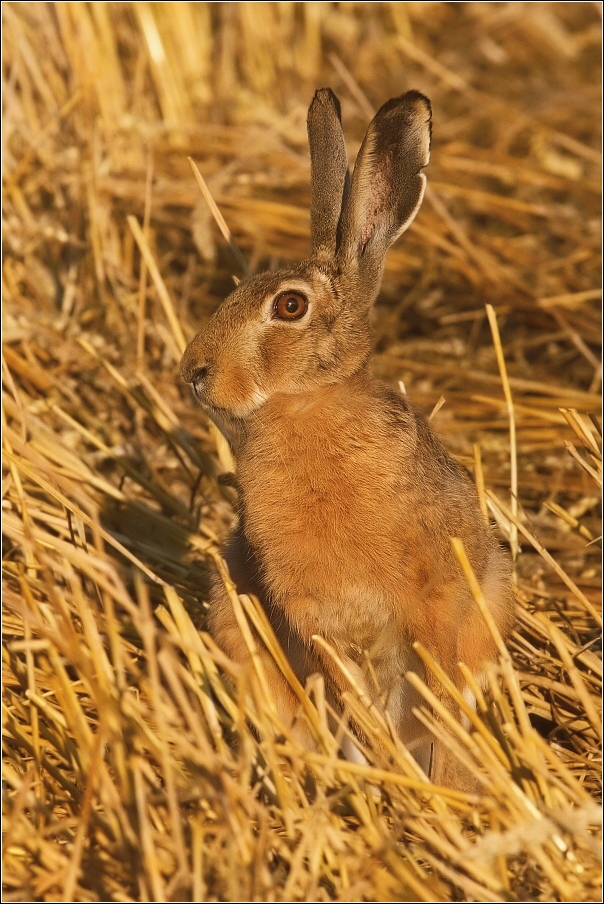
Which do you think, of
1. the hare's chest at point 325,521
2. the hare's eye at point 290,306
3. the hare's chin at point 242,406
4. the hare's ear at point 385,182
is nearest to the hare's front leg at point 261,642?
the hare's chest at point 325,521

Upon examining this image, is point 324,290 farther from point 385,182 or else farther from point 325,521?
point 325,521

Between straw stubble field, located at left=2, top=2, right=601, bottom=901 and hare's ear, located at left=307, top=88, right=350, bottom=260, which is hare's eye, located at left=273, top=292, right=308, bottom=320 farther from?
straw stubble field, located at left=2, top=2, right=601, bottom=901

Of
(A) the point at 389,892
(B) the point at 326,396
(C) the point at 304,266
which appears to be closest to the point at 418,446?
(B) the point at 326,396

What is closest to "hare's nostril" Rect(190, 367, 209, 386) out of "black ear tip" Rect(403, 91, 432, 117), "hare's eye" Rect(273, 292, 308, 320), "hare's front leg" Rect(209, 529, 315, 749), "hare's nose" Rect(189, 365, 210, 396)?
"hare's nose" Rect(189, 365, 210, 396)

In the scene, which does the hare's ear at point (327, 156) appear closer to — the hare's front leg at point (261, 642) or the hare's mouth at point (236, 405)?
the hare's mouth at point (236, 405)

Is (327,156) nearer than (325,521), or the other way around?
(325,521)

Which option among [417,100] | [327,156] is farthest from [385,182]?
[417,100]

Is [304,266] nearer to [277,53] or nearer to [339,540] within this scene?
[339,540]
